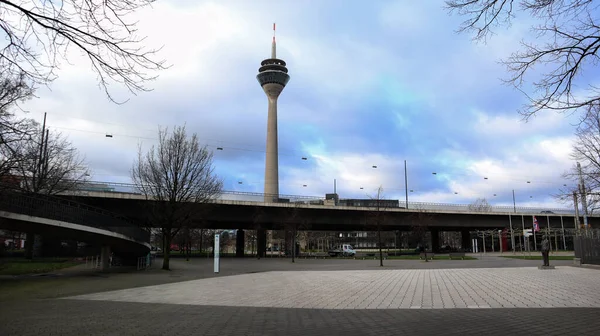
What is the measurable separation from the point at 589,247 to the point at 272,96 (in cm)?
9803

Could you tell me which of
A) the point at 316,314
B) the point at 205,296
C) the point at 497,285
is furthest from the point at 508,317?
the point at 205,296

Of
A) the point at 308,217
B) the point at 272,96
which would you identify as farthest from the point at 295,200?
the point at 272,96

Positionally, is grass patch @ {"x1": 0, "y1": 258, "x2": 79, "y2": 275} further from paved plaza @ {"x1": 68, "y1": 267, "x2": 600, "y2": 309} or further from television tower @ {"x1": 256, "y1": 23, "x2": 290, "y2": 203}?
television tower @ {"x1": 256, "y1": 23, "x2": 290, "y2": 203}

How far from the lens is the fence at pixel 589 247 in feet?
75.6

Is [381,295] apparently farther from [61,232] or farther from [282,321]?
[61,232]

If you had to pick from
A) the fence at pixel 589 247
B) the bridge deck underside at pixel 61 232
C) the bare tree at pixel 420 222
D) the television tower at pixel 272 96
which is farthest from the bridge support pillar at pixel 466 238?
the bridge deck underside at pixel 61 232

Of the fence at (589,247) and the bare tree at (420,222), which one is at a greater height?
the bare tree at (420,222)

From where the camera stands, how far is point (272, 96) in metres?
116

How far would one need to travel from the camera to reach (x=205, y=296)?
1357 centimetres

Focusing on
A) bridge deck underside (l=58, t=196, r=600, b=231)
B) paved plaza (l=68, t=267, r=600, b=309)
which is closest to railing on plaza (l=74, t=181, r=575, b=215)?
bridge deck underside (l=58, t=196, r=600, b=231)

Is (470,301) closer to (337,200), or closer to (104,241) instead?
(104,241)

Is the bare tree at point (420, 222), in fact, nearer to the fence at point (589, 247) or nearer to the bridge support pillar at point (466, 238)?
the bridge support pillar at point (466, 238)

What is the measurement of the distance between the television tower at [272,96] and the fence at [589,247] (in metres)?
80.5

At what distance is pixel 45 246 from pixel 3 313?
43.7m
